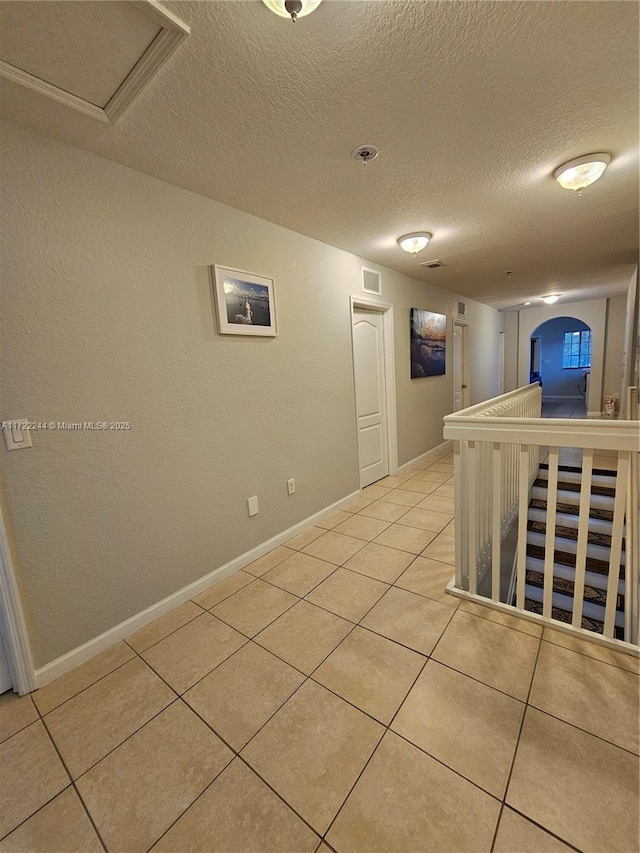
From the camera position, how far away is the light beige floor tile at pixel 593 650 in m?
1.44

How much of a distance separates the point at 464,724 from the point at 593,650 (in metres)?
0.75

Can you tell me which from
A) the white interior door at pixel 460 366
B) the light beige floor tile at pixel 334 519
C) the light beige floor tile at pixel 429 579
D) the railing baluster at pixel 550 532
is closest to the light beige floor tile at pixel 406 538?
the light beige floor tile at pixel 429 579

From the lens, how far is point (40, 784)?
3.79 feet

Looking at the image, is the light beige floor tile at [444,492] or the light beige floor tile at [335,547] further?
the light beige floor tile at [444,492]

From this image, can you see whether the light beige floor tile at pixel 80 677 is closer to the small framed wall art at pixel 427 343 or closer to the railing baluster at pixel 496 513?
the railing baluster at pixel 496 513

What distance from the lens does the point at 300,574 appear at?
2.25 m

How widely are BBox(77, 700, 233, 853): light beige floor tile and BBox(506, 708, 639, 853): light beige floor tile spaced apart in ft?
3.25

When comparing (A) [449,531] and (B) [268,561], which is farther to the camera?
(A) [449,531]

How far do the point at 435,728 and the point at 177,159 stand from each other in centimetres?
272

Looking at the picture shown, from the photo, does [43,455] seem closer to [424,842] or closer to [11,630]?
[11,630]

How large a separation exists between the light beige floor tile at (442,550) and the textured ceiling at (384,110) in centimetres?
234

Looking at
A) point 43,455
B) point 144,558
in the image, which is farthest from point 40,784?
point 43,455

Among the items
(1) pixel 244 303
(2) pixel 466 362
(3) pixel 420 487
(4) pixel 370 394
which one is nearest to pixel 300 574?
(1) pixel 244 303

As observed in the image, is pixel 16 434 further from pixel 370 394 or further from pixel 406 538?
pixel 370 394
